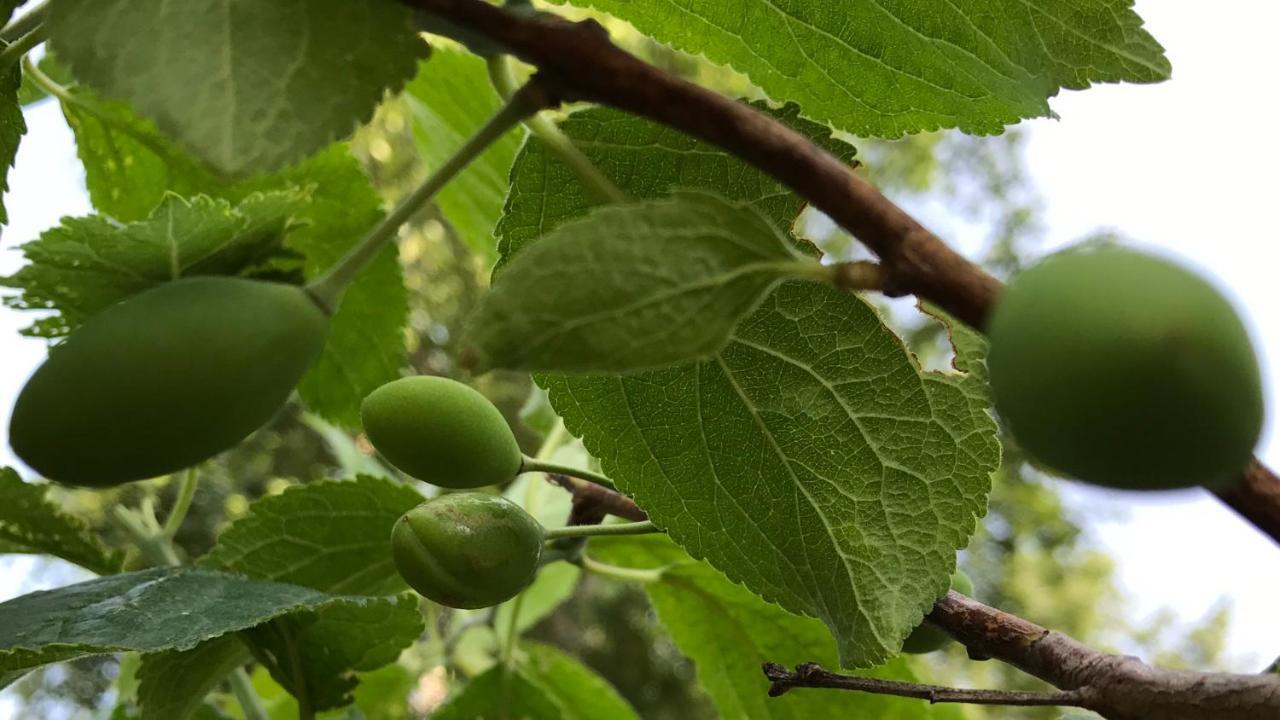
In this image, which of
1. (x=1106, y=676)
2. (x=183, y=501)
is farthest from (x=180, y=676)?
(x=1106, y=676)

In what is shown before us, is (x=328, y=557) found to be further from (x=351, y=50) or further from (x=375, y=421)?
(x=351, y=50)

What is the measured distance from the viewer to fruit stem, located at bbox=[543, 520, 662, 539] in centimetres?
87

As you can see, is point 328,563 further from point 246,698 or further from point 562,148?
point 562,148

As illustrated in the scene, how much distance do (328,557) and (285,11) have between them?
644 millimetres

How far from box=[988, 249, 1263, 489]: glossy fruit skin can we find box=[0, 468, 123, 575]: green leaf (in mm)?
859

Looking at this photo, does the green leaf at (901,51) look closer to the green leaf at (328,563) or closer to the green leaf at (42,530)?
the green leaf at (328,563)

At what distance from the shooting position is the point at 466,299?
766 centimetres

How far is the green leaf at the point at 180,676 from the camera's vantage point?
34.2 inches

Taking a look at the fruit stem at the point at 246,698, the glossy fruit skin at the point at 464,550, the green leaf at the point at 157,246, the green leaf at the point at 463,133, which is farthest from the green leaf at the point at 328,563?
the green leaf at the point at 463,133

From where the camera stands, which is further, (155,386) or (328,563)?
(328,563)

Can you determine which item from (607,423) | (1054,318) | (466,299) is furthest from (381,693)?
(466,299)

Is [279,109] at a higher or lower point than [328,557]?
higher

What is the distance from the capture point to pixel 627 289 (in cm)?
48

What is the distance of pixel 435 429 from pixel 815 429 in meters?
0.26
